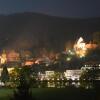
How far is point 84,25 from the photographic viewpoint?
116 metres

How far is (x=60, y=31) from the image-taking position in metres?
120

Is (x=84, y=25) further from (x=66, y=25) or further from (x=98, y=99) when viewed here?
(x=98, y=99)

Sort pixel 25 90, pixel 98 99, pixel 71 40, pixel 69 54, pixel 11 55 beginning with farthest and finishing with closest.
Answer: pixel 71 40, pixel 11 55, pixel 69 54, pixel 98 99, pixel 25 90

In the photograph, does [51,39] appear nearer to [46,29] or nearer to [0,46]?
[46,29]

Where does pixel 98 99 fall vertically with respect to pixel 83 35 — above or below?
below

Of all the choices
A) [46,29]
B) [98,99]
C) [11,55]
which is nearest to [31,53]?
[11,55]

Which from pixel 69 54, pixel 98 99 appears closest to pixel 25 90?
pixel 98 99

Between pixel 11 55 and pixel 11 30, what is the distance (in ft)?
71.6

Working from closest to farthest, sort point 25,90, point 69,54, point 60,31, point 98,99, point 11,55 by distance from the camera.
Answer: point 25,90
point 98,99
point 69,54
point 11,55
point 60,31

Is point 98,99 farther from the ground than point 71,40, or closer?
closer

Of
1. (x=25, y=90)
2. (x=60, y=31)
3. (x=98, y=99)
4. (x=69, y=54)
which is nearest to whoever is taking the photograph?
(x=25, y=90)

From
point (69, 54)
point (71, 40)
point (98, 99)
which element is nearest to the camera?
point (98, 99)

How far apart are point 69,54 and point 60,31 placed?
31.5 meters

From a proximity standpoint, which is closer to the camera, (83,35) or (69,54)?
(69,54)
